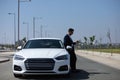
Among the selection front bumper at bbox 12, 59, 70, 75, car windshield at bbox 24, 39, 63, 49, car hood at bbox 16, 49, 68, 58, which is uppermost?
car windshield at bbox 24, 39, 63, 49

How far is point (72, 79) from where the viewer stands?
14094 millimetres

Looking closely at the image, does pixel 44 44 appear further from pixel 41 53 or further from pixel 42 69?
pixel 42 69

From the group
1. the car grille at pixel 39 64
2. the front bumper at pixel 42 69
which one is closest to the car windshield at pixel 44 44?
the front bumper at pixel 42 69

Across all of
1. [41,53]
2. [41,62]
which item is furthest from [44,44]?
[41,62]

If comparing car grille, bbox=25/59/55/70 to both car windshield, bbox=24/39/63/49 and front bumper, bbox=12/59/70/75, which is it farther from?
car windshield, bbox=24/39/63/49

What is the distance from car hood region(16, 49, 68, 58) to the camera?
1357cm

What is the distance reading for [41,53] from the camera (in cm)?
1377

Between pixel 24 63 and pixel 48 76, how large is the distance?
6.07 ft

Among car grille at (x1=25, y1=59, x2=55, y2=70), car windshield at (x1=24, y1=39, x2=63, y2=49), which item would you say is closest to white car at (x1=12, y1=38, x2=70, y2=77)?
car grille at (x1=25, y1=59, x2=55, y2=70)

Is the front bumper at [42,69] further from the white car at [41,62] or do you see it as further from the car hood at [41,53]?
the car hood at [41,53]

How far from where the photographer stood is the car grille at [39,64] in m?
13.4

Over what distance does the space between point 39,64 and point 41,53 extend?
509mm

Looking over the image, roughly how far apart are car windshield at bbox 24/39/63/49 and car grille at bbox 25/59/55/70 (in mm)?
1856

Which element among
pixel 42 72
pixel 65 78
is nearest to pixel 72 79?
pixel 65 78
